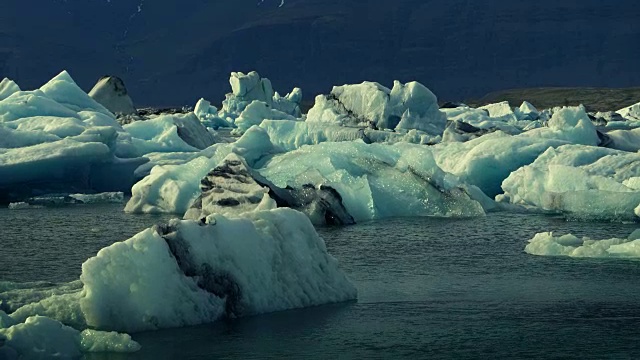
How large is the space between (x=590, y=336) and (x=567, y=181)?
10386 millimetres

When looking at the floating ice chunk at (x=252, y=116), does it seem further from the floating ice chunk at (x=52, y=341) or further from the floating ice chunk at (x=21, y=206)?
the floating ice chunk at (x=52, y=341)

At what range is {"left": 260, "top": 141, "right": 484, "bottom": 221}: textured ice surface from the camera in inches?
774

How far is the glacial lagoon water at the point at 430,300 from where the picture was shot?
31.6 feet

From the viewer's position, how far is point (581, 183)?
20125mm

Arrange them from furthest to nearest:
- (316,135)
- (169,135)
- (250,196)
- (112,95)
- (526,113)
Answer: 1. (526,113)
2. (112,95)
3. (316,135)
4. (169,135)
5. (250,196)

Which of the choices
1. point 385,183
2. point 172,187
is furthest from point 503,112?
point 172,187

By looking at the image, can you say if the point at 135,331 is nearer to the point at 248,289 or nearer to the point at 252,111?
the point at 248,289

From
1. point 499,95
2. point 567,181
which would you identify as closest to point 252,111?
point 567,181

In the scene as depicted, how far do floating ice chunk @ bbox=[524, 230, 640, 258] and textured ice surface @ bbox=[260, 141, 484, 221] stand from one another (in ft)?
13.9

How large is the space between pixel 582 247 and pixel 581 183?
5.34 m

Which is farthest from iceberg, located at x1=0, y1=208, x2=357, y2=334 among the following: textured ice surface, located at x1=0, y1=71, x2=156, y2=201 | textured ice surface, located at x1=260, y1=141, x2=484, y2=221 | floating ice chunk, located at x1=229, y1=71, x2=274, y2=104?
floating ice chunk, located at x1=229, y1=71, x2=274, y2=104

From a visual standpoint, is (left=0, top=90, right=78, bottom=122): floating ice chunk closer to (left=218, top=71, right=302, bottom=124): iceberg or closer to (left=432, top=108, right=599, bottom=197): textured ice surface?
(left=432, top=108, right=599, bottom=197): textured ice surface

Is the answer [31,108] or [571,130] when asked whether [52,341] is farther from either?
[31,108]

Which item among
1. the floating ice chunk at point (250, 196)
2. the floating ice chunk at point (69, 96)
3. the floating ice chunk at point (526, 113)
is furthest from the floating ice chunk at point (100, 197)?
the floating ice chunk at point (526, 113)
